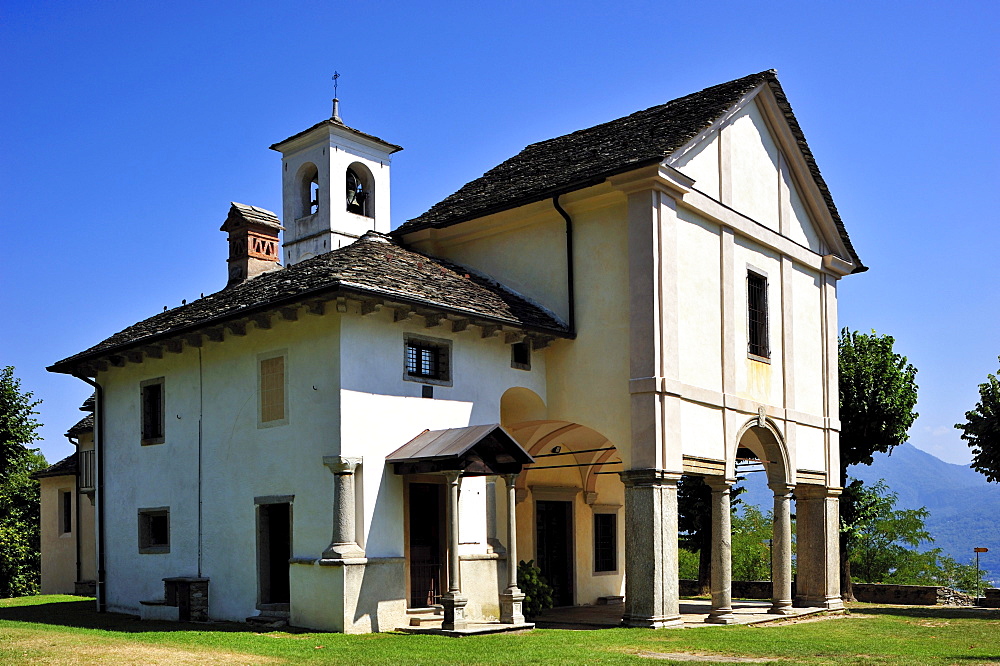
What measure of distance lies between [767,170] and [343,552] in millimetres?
12587

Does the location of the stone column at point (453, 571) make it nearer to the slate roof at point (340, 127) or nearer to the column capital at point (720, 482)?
the column capital at point (720, 482)

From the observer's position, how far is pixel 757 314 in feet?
71.1

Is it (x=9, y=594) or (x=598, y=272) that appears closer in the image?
(x=598, y=272)

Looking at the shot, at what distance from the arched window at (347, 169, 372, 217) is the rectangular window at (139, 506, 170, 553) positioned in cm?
1960

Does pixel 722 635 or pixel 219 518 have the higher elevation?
pixel 219 518

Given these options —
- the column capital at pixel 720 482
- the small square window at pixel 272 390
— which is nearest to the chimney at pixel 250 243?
the small square window at pixel 272 390

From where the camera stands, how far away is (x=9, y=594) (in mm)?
33125

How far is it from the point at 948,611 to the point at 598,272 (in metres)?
12.3

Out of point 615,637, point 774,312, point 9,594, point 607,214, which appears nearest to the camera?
point 615,637

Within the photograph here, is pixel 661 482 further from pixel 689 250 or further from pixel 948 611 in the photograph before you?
pixel 948 611

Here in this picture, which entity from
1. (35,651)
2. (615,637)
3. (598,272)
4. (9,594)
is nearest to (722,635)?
(615,637)

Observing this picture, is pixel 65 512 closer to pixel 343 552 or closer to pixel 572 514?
pixel 572 514

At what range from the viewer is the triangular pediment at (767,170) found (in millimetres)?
20078

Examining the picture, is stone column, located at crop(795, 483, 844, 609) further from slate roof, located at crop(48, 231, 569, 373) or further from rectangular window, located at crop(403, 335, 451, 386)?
rectangular window, located at crop(403, 335, 451, 386)
